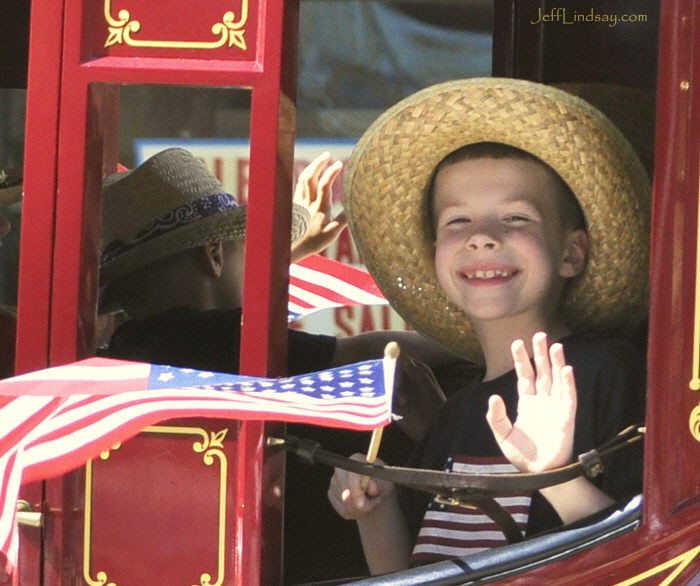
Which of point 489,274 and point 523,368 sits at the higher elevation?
point 489,274

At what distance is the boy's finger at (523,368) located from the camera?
1821mm

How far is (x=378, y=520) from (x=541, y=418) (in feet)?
1.39

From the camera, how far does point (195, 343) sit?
2.57m

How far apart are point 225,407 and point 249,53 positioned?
0.46m

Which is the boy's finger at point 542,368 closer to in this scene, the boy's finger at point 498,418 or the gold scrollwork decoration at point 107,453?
the boy's finger at point 498,418

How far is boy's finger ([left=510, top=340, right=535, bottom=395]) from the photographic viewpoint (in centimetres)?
182

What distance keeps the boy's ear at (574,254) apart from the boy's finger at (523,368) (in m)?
0.43

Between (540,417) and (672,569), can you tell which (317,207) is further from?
(672,569)

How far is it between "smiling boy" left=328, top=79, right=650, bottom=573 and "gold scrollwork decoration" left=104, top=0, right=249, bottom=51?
Answer: 404mm

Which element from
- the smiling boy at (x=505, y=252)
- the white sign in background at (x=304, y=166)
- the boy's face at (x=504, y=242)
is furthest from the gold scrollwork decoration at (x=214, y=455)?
the white sign in background at (x=304, y=166)

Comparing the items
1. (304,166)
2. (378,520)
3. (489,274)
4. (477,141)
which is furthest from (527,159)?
(304,166)

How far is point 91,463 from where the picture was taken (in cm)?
190

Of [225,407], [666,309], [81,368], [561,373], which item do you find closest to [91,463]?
[81,368]

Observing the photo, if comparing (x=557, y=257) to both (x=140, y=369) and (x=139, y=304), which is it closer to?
(x=140, y=369)
